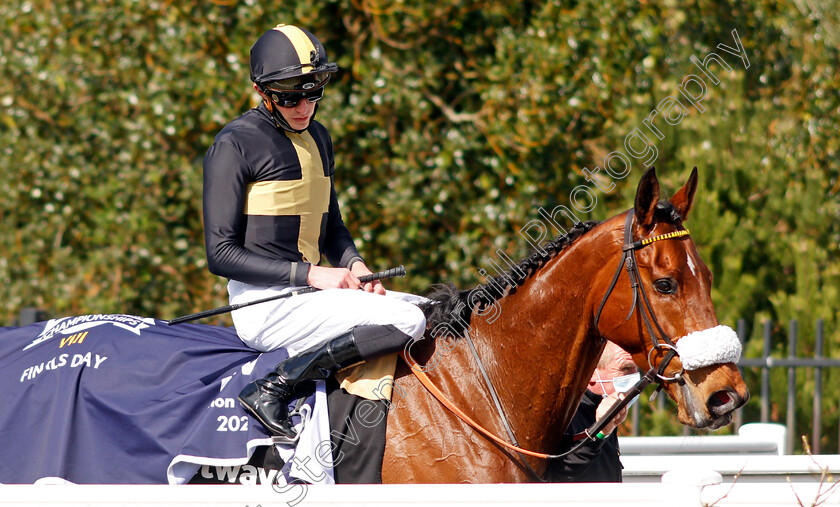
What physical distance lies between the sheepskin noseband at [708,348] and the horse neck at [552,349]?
1.26ft

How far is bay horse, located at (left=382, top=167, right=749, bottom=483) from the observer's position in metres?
2.81

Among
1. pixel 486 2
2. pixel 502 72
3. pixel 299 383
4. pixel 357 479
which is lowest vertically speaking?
pixel 357 479

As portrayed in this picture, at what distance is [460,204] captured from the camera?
6.58 m

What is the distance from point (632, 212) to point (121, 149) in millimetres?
5001

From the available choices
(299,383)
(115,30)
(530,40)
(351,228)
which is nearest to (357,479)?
(299,383)

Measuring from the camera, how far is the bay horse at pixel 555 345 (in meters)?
2.81

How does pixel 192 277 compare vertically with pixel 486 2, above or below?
below

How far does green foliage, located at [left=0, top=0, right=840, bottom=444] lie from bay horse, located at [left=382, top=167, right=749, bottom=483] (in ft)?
10.5

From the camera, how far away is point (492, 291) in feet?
10.9

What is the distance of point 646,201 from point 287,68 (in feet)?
4.62

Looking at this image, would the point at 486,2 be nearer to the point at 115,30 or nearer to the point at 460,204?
the point at 460,204

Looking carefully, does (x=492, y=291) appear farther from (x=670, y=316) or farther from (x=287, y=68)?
(x=287, y=68)

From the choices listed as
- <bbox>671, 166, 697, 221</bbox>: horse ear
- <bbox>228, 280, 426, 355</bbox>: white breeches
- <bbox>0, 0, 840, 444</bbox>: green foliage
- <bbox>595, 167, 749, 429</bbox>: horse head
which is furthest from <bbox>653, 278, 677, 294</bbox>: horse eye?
<bbox>0, 0, 840, 444</bbox>: green foliage

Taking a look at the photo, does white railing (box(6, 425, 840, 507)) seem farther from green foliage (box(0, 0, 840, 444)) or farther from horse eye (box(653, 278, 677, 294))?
green foliage (box(0, 0, 840, 444))
